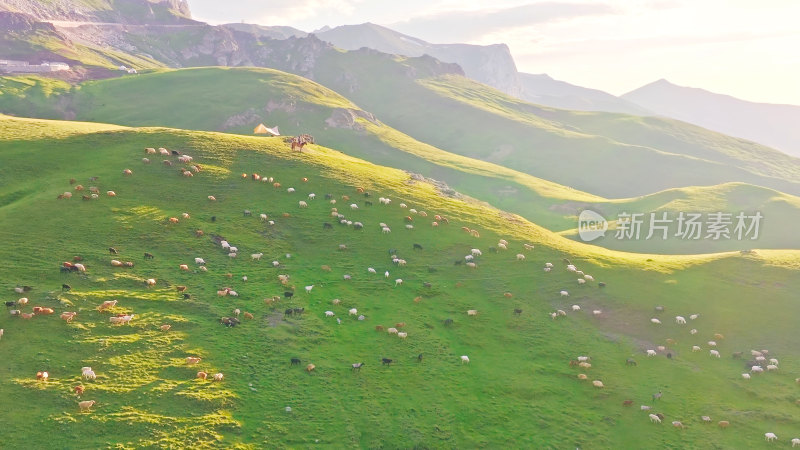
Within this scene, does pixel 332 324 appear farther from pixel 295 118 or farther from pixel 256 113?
pixel 295 118

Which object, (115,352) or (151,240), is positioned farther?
(151,240)

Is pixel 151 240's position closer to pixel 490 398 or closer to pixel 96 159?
pixel 96 159

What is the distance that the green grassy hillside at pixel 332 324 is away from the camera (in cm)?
2688

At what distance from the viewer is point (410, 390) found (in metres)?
31.4

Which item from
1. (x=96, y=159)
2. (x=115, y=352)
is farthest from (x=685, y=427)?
(x=96, y=159)

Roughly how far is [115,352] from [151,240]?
14878 millimetres
